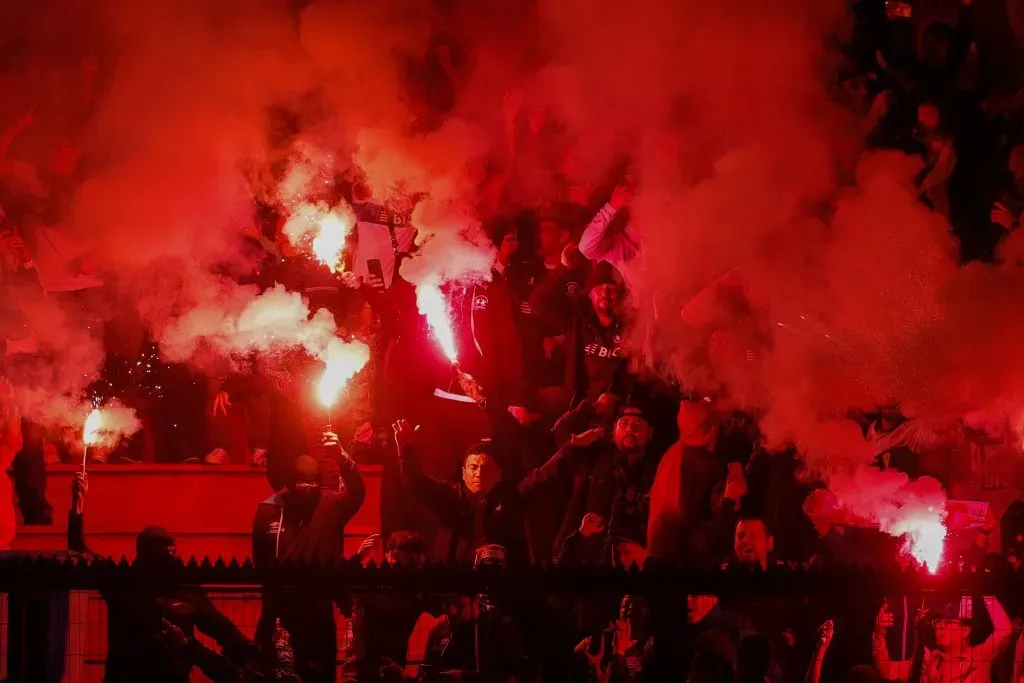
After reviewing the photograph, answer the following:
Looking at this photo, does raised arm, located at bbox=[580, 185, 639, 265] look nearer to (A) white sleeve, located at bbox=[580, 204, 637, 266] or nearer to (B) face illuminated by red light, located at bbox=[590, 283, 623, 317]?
(A) white sleeve, located at bbox=[580, 204, 637, 266]

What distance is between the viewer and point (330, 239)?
9289 mm

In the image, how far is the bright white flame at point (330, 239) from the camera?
9.20 meters

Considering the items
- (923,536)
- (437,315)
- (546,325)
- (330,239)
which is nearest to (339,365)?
(437,315)

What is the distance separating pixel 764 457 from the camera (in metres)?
8.54

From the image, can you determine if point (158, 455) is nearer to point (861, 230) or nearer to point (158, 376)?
point (158, 376)

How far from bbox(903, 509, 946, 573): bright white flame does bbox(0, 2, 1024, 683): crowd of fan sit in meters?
0.11

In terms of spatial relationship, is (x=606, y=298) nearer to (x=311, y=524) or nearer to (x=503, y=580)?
(x=311, y=524)

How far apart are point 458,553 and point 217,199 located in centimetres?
294

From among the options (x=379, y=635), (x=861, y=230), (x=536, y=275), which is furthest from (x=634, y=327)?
(x=379, y=635)

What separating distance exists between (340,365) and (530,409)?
1234mm

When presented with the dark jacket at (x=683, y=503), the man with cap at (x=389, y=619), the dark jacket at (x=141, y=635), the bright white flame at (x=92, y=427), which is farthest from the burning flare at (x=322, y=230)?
the dark jacket at (x=141, y=635)

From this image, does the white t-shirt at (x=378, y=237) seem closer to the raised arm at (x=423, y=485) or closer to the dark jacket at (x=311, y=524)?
the raised arm at (x=423, y=485)

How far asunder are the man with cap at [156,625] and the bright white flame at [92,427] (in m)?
2.72

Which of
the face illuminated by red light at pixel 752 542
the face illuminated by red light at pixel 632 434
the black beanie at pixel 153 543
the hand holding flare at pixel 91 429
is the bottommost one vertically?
the black beanie at pixel 153 543
